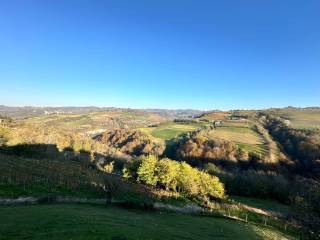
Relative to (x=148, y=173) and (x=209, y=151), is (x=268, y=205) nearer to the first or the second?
(x=148, y=173)

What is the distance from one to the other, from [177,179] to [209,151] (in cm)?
7881

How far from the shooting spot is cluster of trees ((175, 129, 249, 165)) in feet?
565

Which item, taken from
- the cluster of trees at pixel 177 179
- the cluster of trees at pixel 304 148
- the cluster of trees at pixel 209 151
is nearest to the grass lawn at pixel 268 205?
the cluster of trees at pixel 177 179

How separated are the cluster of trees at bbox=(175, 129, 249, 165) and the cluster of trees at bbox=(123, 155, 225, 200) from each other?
67.7m

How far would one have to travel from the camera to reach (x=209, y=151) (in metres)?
177

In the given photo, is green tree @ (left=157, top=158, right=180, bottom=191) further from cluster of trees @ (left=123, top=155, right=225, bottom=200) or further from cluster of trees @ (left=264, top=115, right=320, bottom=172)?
cluster of trees @ (left=264, top=115, right=320, bottom=172)

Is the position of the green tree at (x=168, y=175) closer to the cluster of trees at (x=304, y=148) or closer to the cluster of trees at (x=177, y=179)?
the cluster of trees at (x=177, y=179)

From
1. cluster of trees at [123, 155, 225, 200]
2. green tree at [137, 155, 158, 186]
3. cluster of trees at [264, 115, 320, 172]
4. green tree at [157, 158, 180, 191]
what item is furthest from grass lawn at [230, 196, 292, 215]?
cluster of trees at [264, 115, 320, 172]

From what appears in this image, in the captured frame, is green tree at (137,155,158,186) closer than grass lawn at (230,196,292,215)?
No

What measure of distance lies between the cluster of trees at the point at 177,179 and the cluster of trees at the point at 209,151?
67689mm

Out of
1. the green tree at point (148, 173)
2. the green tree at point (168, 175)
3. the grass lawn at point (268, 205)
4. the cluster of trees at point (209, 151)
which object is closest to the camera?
the green tree at point (168, 175)

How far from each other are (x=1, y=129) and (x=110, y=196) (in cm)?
9882

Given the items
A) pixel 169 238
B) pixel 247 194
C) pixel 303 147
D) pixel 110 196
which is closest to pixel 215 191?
pixel 247 194

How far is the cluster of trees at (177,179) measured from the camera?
99.8 metres
